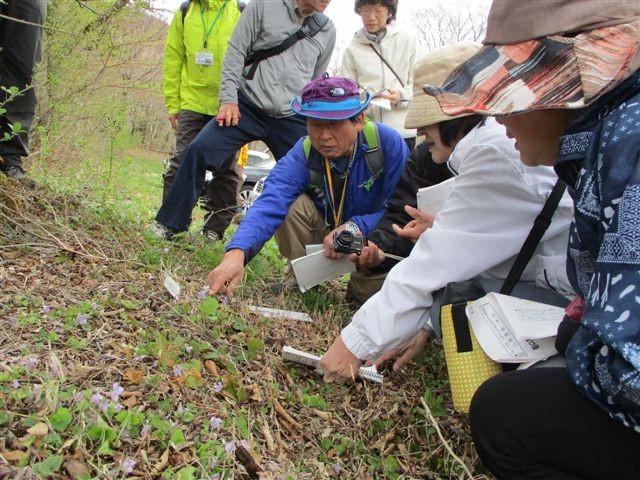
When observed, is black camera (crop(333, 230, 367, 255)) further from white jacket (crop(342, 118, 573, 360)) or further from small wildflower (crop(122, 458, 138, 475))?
small wildflower (crop(122, 458, 138, 475))

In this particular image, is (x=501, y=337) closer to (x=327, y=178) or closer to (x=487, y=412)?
(x=487, y=412)

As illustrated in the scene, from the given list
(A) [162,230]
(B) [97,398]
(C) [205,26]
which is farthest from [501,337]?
(C) [205,26]

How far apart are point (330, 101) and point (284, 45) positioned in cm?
117

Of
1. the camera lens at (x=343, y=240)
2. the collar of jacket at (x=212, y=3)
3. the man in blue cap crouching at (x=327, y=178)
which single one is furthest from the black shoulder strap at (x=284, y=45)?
the camera lens at (x=343, y=240)

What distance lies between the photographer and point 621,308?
1223 mm

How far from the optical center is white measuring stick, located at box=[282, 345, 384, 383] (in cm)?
249

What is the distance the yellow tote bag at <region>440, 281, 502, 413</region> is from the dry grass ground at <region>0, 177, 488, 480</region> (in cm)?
36

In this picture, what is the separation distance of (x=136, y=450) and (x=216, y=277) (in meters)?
1.30

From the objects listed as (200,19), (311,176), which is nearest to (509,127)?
(311,176)

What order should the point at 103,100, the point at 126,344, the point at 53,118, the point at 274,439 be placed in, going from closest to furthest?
the point at 274,439 → the point at 126,344 → the point at 53,118 → the point at 103,100

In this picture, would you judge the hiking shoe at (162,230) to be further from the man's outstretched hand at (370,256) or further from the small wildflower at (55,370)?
the small wildflower at (55,370)

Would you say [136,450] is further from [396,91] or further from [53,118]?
[53,118]

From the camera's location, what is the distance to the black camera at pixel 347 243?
3.34m

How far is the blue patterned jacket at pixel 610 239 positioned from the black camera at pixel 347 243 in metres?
1.85
